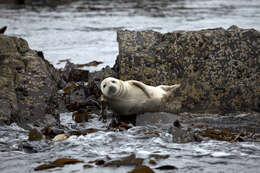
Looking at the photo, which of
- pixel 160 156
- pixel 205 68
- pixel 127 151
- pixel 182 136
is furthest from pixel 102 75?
pixel 160 156

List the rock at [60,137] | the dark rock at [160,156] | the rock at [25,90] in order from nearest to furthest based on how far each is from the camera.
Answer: the dark rock at [160,156]
the rock at [60,137]
the rock at [25,90]

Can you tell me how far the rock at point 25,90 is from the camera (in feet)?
16.2

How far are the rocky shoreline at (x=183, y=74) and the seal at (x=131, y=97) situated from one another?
0.52 feet

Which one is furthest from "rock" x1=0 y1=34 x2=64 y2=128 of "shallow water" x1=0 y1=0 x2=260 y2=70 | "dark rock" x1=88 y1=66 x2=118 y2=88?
"shallow water" x1=0 y1=0 x2=260 y2=70

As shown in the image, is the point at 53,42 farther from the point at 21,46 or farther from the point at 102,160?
the point at 102,160

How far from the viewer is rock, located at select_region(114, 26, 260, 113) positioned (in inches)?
227

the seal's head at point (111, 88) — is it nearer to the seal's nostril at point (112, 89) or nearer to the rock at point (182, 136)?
the seal's nostril at point (112, 89)

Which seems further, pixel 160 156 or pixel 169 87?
pixel 169 87

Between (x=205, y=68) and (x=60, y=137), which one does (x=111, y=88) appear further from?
(x=205, y=68)

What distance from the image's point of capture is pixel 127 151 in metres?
3.87

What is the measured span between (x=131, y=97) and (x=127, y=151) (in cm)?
140

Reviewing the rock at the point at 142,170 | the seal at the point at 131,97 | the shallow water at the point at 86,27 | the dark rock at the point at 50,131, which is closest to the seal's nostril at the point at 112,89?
the seal at the point at 131,97

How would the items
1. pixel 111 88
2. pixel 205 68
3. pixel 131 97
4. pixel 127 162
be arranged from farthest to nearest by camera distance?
1. pixel 205 68
2. pixel 131 97
3. pixel 111 88
4. pixel 127 162

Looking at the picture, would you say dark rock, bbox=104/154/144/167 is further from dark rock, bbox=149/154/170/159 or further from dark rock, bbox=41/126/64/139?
dark rock, bbox=41/126/64/139
